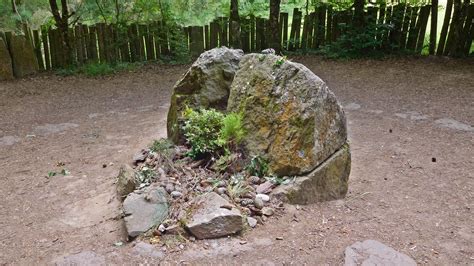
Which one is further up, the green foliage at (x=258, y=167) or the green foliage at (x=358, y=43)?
the green foliage at (x=358, y=43)

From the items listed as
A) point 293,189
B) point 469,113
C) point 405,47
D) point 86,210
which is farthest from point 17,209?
point 405,47

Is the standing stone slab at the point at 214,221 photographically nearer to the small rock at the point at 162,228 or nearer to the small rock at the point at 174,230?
the small rock at the point at 174,230

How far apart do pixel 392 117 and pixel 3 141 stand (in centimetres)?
488

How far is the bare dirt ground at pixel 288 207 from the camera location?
2.74 m

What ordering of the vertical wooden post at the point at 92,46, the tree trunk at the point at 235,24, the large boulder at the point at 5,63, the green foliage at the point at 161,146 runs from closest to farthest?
the green foliage at the point at 161,146
the large boulder at the point at 5,63
the vertical wooden post at the point at 92,46
the tree trunk at the point at 235,24

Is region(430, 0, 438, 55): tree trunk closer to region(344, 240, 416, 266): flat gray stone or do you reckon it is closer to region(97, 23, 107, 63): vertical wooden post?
region(97, 23, 107, 63): vertical wooden post

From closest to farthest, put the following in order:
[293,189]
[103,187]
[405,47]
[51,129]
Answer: [293,189]
[103,187]
[51,129]
[405,47]

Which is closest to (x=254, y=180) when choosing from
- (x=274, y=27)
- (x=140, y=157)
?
(x=140, y=157)

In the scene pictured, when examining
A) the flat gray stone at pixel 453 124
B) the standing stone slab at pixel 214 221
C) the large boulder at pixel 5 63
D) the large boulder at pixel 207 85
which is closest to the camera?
the standing stone slab at pixel 214 221

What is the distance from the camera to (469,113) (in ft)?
18.4

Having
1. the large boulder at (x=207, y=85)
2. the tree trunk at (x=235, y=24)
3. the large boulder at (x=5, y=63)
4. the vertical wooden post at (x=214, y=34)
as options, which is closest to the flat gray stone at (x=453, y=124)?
the large boulder at (x=207, y=85)

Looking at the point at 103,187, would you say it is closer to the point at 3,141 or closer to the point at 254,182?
the point at 254,182

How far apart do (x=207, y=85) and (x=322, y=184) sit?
149cm

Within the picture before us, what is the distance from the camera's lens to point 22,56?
25.0ft
